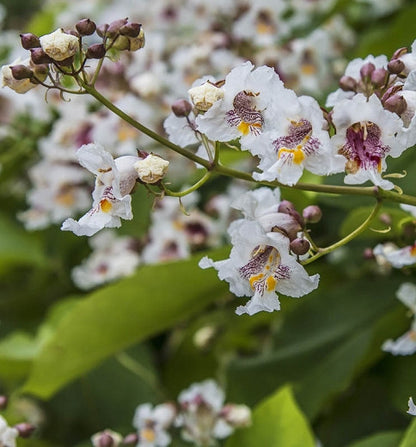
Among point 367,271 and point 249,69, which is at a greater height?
point 249,69

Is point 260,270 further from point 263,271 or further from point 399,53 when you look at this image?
point 399,53

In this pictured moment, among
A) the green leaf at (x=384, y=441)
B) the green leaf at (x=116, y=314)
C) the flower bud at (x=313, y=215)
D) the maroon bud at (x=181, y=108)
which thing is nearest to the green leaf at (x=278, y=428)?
the green leaf at (x=384, y=441)

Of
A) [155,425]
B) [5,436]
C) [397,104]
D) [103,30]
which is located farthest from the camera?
[155,425]

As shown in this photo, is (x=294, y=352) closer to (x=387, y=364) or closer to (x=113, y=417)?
(x=387, y=364)

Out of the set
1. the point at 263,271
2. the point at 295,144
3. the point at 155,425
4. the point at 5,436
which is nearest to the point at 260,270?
the point at 263,271

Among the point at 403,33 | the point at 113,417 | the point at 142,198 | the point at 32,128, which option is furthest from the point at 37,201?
the point at 403,33

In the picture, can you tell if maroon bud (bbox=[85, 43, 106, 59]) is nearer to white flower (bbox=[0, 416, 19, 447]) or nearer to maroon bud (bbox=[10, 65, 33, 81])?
maroon bud (bbox=[10, 65, 33, 81])

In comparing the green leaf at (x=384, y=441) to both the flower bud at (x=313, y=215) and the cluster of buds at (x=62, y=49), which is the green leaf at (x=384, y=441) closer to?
the flower bud at (x=313, y=215)
